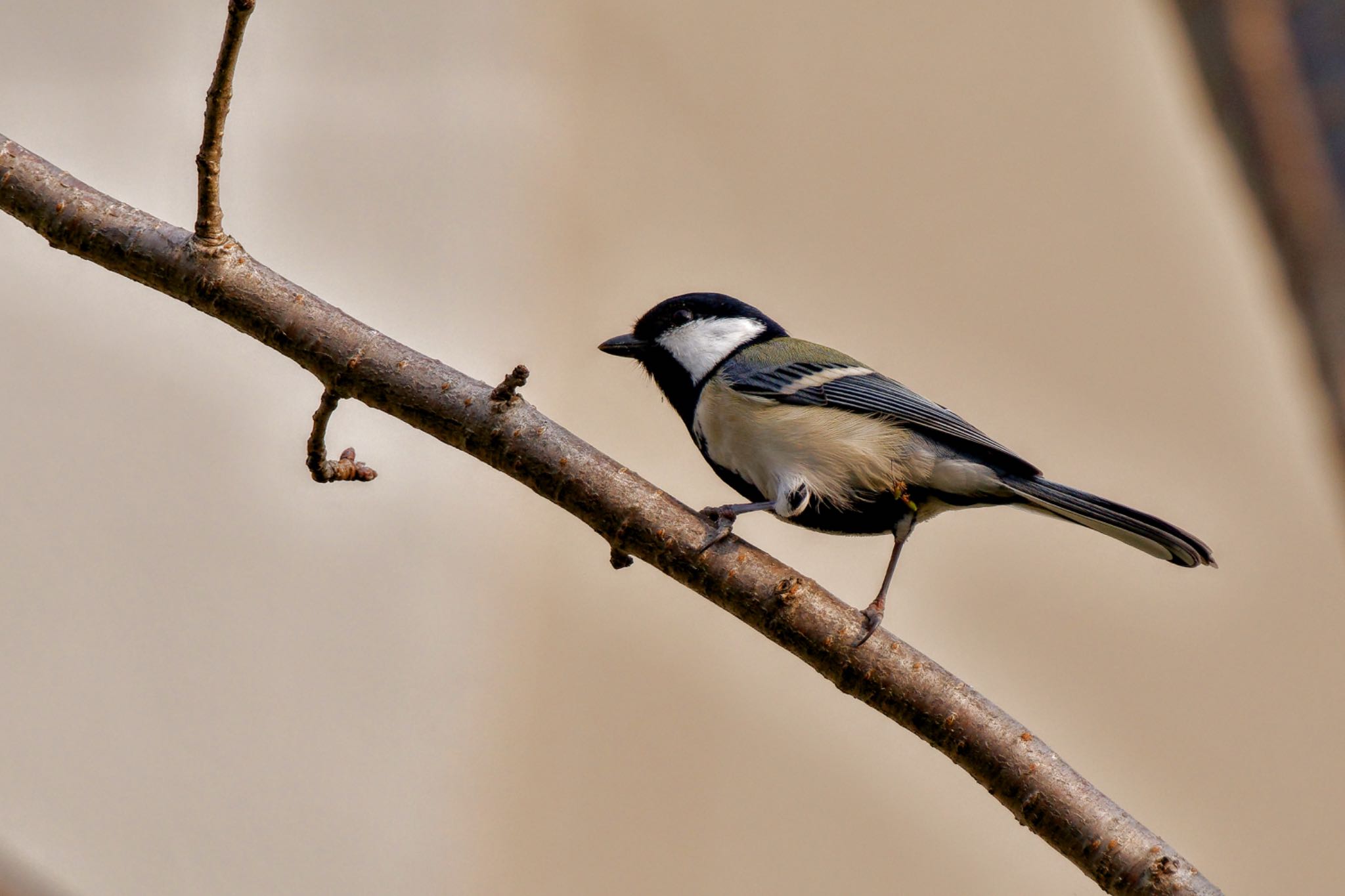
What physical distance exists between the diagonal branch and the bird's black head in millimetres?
818

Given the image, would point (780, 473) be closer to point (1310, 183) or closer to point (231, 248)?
point (231, 248)

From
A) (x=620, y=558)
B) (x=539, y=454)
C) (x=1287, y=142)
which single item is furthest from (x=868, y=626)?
(x=1287, y=142)

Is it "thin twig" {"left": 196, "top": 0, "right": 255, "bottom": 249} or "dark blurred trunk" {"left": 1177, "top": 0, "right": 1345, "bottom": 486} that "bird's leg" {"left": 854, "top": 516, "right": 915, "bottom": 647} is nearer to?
"thin twig" {"left": 196, "top": 0, "right": 255, "bottom": 249}

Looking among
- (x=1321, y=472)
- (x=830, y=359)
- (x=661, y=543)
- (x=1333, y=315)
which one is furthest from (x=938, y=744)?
(x=1321, y=472)

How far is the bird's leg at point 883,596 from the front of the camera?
1.42m

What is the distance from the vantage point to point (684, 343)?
2.28 meters

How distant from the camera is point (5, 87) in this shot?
127 inches

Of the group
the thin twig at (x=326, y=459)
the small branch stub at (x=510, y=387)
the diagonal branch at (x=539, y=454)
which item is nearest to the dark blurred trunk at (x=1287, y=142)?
the diagonal branch at (x=539, y=454)

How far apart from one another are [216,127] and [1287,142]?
242 centimetres

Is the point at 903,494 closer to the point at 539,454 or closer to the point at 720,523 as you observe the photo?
the point at 720,523

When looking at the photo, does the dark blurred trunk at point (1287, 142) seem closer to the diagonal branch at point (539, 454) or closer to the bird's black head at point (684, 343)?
the bird's black head at point (684, 343)

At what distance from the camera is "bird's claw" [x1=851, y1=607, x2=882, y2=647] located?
4.62ft

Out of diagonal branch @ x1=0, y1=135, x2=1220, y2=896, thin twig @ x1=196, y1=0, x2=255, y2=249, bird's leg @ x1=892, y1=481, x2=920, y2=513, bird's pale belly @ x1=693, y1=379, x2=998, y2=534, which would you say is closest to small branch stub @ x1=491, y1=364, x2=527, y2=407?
diagonal branch @ x1=0, y1=135, x2=1220, y2=896

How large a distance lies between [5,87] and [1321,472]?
190 inches
